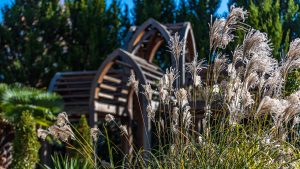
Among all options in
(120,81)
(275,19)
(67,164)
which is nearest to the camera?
(67,164)

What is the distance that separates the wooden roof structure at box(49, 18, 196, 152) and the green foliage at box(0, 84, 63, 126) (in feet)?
2.30

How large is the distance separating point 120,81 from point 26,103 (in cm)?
189

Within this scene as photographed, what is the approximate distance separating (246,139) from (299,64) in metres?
0.51

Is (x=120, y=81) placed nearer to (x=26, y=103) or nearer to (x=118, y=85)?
(x=118, y=85)

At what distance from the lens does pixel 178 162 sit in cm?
301

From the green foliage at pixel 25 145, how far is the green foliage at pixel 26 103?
3.88ft

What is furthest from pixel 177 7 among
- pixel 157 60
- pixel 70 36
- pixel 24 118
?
pixel 24 118

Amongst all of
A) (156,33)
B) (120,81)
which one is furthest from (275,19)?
(120,81)

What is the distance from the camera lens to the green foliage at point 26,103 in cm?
942

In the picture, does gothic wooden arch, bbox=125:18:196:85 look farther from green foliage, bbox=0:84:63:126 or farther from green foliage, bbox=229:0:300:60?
green foliage, bbox=0:84:63:126

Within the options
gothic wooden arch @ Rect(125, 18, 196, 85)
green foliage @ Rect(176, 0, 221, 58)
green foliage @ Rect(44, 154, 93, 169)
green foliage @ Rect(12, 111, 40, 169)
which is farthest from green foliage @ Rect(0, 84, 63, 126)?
green foliage @ Rect(44, 154, 93, 169)

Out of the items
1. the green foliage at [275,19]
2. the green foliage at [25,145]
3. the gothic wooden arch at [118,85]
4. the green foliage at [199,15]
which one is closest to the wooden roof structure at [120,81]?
the gothic wooden arch at [118,85]

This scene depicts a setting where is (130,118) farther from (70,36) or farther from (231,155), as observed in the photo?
(231,155)

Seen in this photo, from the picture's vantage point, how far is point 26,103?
9.51 metres
